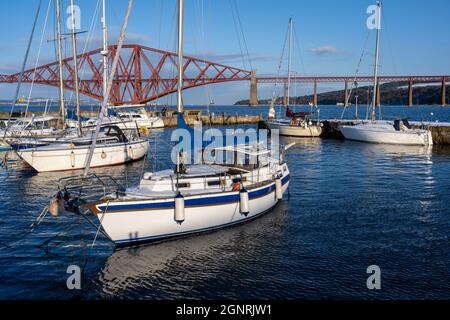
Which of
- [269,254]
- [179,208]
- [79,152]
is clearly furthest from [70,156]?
[269,254]

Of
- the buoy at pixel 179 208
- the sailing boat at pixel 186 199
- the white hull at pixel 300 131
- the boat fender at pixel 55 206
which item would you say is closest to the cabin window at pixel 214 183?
the sailing boat at pixel 186 199

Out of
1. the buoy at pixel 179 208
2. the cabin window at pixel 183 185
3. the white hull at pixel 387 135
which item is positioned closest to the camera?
the buoy at pixel 179 208

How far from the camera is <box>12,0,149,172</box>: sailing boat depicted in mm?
29766

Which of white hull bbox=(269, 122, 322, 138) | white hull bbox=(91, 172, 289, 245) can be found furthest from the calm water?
white hull bbox=(269, 122, 322, 138)

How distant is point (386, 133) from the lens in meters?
47.7

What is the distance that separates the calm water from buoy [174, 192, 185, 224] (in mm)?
999

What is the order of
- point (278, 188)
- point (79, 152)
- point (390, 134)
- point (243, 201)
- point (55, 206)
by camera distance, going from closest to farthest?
point (55, 206) → point (243, 201) → point (278, 188) → point (79, 152) → point (390, 134)

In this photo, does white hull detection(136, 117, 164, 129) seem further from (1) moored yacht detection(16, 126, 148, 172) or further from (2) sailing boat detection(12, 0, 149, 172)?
(1) moored yacht detection(16, 126, 148, 172)

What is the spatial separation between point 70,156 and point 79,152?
659mm

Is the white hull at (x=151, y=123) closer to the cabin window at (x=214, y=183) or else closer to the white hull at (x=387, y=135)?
the white hull at (x=387, y=135)

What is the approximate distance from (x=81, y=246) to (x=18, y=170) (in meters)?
18.5

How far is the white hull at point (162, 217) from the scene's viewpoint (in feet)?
45.8

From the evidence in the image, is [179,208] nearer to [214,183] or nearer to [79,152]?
[214,183]
